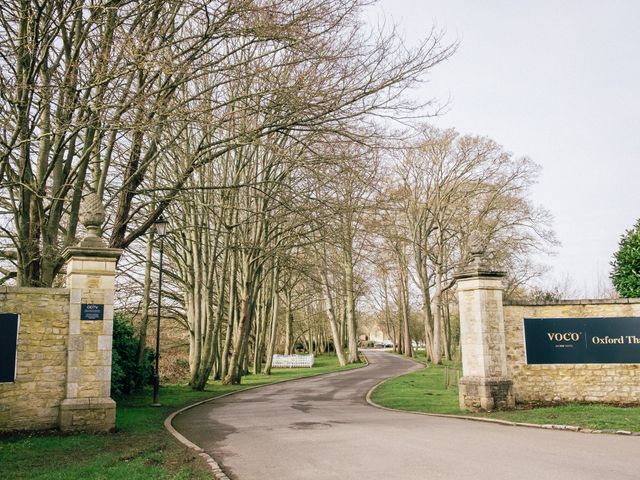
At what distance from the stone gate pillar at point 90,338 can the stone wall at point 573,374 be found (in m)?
9.59

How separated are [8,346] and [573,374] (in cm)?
1292

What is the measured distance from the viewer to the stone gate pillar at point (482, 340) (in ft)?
44.5

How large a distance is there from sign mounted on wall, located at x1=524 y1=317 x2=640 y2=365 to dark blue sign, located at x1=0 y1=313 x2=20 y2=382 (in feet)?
38.4

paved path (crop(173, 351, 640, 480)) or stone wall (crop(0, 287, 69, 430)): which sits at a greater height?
stone wall (crop(0, 287, 69, 430))

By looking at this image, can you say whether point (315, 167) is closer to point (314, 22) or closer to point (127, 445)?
point (314, 22)

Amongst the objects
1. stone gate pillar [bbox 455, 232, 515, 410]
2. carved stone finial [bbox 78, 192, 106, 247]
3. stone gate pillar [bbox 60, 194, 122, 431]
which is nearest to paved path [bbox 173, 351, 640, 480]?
stone gate pillar [bbox 455, 232, 515, 410]

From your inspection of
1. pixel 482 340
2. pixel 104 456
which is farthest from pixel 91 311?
pixel 482 340

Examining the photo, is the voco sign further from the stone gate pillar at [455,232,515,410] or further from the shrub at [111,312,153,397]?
the shrub at [111,312,153,397]

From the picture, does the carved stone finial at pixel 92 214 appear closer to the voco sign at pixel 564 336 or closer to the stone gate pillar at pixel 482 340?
the stone gate pillar at pixel 482 340

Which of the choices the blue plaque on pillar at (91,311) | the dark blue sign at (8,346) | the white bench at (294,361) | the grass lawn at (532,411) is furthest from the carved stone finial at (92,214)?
the white bench at (294,361)

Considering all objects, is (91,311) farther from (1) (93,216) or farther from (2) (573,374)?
(2) (573,374)

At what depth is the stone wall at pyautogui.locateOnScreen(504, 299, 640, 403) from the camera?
14031 millimetres

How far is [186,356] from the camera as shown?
37281 mm

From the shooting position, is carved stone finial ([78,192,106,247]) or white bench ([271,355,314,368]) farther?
white bench ([271,355,314,368])
